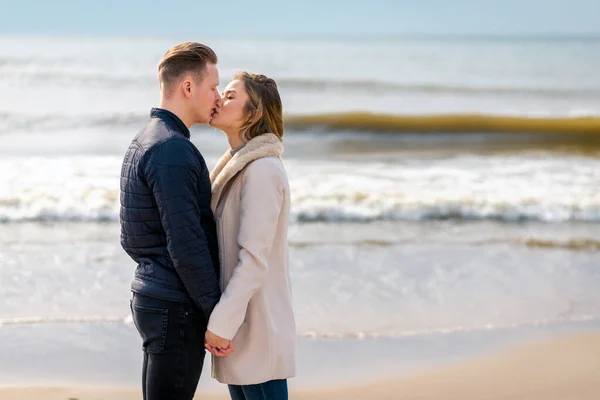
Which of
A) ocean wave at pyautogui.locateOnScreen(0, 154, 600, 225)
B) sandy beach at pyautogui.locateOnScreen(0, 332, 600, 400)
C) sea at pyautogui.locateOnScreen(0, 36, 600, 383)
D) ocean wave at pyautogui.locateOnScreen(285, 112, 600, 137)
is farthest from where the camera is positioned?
ocean wave at pyautogui.locateOnScreen(285, 112, 600, 137)

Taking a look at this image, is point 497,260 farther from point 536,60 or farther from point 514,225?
point 536,60

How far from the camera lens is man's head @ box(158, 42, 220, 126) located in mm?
2564

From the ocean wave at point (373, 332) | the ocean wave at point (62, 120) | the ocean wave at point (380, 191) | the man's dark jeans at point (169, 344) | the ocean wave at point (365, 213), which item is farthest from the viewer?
the ocean wave at point (62, 120)

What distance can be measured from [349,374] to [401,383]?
29cm

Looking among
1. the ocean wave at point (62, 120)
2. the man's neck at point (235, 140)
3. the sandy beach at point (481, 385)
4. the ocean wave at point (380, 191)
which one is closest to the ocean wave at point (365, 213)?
the ocean wave at point (380, 191)

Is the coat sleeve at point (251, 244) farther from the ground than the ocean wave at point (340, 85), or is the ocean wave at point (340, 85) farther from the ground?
the ocean wave at point (340, 85)


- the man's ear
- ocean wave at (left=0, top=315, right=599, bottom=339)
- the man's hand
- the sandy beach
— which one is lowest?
the sandy beach

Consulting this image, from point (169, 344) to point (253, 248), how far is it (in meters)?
0.40

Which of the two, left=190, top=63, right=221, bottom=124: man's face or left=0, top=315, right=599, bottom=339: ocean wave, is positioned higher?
left=190, top=63, right=221, bottom=124: man's face

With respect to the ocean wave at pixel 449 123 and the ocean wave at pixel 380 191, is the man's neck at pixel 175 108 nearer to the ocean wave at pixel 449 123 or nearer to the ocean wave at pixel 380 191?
the ocean wave at pixel 380 191

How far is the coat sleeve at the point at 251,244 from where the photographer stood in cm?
249

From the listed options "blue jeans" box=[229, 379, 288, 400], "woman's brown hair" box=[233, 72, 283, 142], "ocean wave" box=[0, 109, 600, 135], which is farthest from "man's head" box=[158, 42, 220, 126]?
"ocean wave" box=[0, 109, 600, 135]

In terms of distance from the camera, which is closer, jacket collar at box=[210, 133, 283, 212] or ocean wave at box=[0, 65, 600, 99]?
jacket collar at box=[210, 133, 283, 212]

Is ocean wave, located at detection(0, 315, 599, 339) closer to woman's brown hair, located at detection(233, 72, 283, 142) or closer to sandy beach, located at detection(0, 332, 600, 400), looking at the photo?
sandy beach, located at detection(0, 332, 600, 400)
